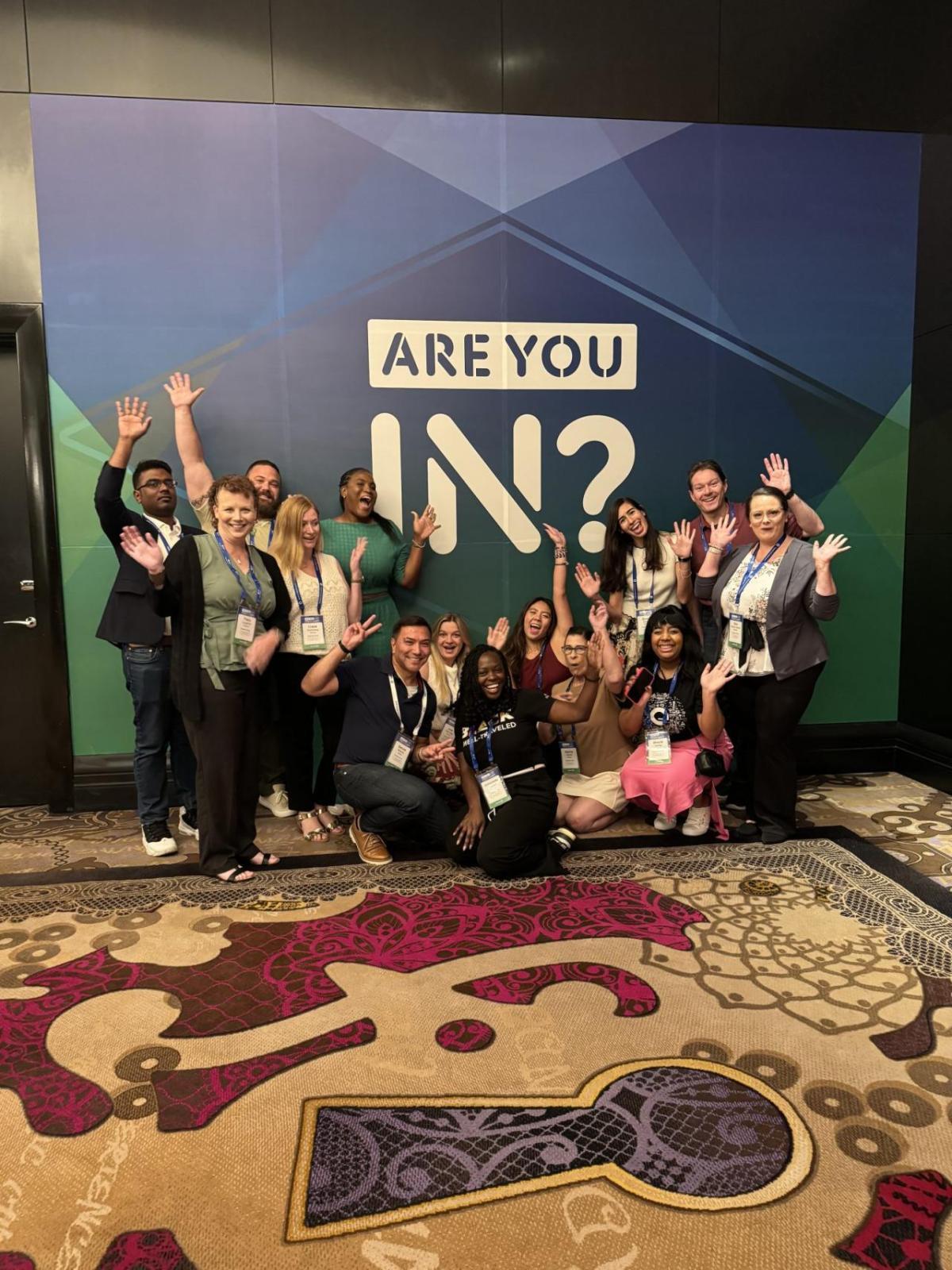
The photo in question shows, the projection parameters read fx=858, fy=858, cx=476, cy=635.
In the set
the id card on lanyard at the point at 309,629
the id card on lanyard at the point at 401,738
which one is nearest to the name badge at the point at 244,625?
the id card on lanyard at the point at 309,629

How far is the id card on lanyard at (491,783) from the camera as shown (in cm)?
354

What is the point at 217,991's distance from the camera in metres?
2.66

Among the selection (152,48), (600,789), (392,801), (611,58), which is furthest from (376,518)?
(611,58)

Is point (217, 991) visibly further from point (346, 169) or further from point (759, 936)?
point (346, 169)

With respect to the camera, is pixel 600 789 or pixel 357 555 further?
pixel 357 555

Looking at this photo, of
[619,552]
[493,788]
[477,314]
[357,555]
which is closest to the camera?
[493,788]

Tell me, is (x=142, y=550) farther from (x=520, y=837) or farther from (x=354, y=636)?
(x=520, y=837)

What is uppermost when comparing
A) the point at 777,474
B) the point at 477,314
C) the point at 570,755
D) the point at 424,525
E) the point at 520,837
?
the point at 477,314

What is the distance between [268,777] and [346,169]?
3177 millimetres

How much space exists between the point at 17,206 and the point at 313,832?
3408mm

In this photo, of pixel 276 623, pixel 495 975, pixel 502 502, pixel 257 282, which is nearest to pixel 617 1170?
pixel 495 975

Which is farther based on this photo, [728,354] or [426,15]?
[728,354]

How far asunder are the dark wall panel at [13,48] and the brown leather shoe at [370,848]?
3935 mm

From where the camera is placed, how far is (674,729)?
3.93 m
